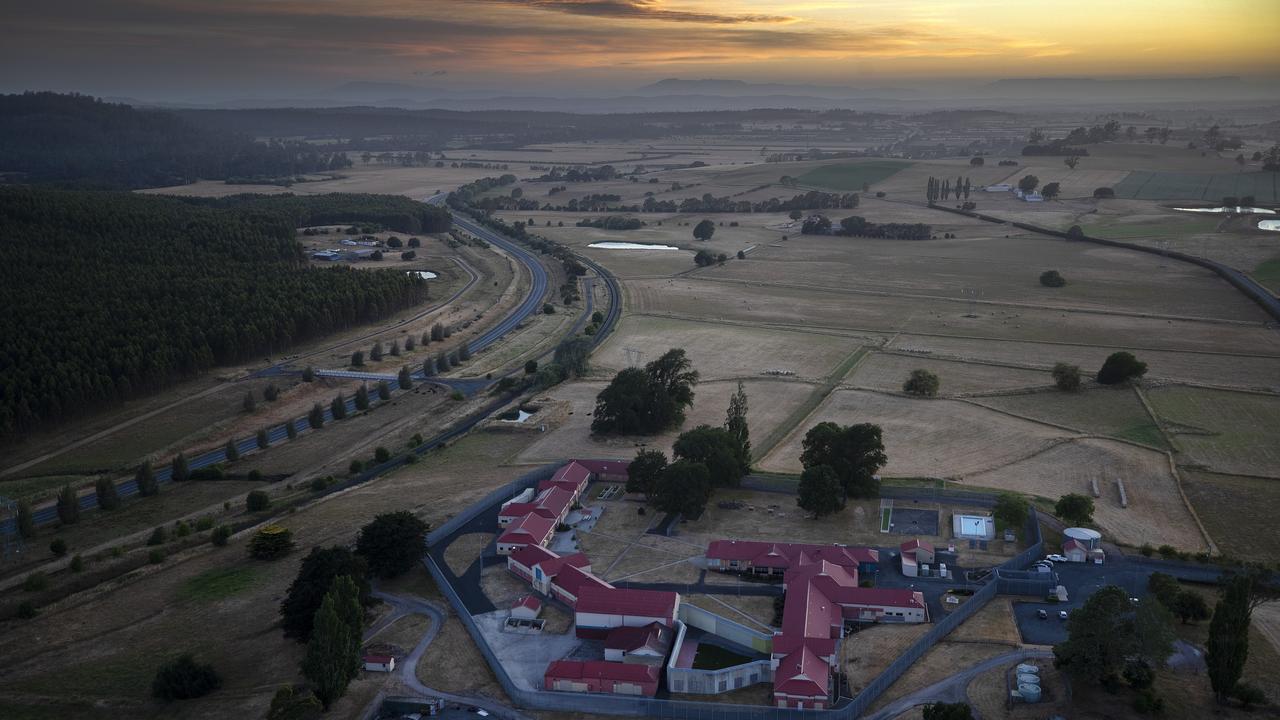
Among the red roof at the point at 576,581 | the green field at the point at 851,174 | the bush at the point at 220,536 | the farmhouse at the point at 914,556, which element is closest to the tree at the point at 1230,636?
the farmhouse at the point at 914,556

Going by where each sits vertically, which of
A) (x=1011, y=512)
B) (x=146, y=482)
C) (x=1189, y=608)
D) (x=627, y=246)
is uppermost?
(x=1011, y=512)

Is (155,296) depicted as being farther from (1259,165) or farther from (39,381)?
(1259,165)

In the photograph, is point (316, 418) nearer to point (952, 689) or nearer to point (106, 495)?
point (106, 495)

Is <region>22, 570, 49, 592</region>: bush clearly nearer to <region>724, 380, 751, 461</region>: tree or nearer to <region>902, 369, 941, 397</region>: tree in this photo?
<region>724, 380, 751, 461</region>: tree

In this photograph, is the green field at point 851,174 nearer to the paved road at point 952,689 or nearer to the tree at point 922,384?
the tree at point 922,384

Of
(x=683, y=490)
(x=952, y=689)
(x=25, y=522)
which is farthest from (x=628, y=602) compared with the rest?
(x=25, y=522)

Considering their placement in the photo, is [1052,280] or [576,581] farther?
[1052,280]
